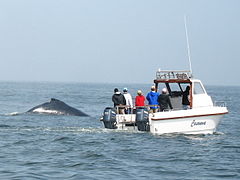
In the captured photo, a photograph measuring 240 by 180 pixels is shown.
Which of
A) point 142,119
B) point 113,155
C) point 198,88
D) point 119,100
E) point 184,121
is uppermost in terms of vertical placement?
point 198,88

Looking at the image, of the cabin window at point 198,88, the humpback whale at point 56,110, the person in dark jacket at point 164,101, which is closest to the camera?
the person in dark jacket at point 164,101

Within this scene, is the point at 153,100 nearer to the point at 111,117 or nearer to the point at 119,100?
the point at 119,100

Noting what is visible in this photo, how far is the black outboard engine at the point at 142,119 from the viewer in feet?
74.0

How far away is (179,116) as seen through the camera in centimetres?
2211

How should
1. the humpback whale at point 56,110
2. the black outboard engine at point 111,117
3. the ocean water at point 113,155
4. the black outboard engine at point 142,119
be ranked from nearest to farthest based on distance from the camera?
the ocean water at point 113,155
the black outboard engine at point 142,119
the black outboard engine at point 111,117
the humpback whale at point 56,110

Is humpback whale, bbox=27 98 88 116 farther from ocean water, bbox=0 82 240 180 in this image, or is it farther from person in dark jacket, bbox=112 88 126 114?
person in dark jacket, bbox=112 88 126 114

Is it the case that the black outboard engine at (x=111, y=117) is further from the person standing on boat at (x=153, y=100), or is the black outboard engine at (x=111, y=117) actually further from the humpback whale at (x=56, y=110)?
the humpback whale at (x=56, y=110)

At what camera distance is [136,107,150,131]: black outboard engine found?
22562mm

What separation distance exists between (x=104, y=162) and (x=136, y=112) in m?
6.88

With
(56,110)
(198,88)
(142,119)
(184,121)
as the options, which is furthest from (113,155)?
(56,110)

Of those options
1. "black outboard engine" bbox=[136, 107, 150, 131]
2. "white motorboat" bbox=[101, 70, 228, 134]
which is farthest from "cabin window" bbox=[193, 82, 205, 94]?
"black outboard engine" bbox=[136, 107, 150, 131]

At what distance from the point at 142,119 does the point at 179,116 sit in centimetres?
162

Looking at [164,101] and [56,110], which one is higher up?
[164,101]

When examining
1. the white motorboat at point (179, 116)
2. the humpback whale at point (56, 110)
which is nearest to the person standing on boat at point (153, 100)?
the white motorboat at point (179, 116)
